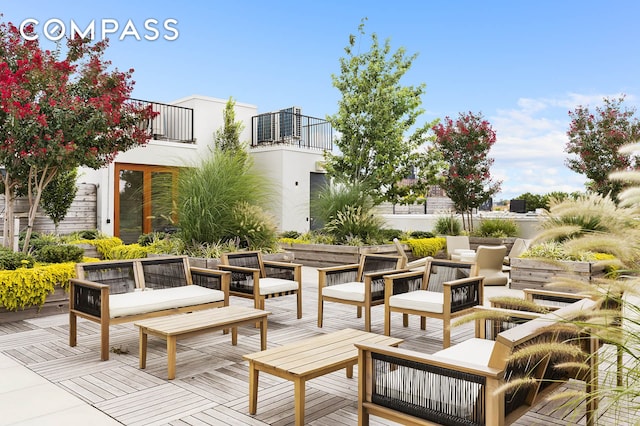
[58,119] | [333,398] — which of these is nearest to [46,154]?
[58,119]

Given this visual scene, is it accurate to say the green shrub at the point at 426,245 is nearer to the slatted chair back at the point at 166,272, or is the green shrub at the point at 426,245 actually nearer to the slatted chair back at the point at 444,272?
the slatted chair back at the point at 444,272

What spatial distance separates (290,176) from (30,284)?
971 centimetres

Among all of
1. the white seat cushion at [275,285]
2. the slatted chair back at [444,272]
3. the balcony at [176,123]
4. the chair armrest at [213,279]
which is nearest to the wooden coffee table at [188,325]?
the chair armrest at [213,279]

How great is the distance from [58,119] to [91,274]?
7.26 ft

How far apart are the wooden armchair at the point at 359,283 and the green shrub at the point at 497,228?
23.4 ft

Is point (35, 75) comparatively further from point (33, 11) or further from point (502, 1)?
point (502, 1)

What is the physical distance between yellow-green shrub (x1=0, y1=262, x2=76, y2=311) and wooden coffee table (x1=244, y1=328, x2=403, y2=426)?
11.2ft

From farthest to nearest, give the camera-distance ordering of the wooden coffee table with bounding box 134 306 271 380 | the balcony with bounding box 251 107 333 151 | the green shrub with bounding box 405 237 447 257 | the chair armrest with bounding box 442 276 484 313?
the balcony with bounding box 251 107 333 151 < the green shrub with bounding box 405 237 447 257 < the chair armrest with bounding box 442 276 484 313 < the wooden coffee table with bounding box 134 306 271 380

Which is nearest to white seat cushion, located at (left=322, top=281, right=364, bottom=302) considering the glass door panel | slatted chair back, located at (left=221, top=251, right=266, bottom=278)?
slatted chair back, located at (left=221, top=251, right=266, bottom=278)

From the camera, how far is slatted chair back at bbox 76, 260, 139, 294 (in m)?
4.59

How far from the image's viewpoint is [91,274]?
4.62 meters

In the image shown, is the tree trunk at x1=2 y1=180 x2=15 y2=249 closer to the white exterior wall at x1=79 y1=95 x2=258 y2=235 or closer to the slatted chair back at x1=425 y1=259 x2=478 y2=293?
the white exterior wall at x1=79 y1=95 x2=258 y2=235

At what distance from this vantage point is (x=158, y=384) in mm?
3438

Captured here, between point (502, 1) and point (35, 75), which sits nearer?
point (35, 75)
